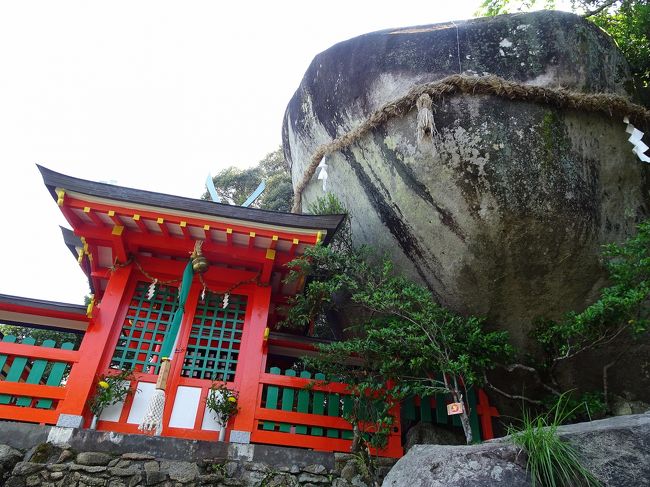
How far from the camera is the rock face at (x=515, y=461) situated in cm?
373

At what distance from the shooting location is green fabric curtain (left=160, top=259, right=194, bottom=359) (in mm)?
6164

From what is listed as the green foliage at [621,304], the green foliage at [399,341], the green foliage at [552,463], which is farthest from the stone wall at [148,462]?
the green foliage at [621,304]

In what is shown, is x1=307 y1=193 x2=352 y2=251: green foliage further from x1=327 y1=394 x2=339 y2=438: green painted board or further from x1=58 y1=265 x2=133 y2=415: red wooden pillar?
x1=58 y1=265 x2=133 y2=415: red wooden pillar

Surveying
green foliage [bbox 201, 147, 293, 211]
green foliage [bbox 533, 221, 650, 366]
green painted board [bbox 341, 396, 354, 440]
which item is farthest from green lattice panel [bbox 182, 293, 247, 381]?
green foliage [bbox 201, 147, 293, 211]

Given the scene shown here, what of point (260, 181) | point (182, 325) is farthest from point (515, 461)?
point (260, 181)

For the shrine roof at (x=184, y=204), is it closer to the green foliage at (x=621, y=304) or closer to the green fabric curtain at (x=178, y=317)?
the green fabric curtain at (x=178, y=317)

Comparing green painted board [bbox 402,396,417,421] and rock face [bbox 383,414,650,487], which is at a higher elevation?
green painted board [bbox 402,396,417,421]

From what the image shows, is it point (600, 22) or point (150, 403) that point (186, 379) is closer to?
point (150, 403)

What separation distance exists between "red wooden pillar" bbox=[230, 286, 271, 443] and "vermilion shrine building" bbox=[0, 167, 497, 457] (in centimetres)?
1

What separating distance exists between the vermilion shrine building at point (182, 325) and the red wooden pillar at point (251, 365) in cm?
1

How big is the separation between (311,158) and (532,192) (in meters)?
4.24

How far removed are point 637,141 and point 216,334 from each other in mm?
7168

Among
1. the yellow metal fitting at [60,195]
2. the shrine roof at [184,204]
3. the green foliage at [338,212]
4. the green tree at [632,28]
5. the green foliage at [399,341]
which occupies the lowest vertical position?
the green foliage at [399,341]

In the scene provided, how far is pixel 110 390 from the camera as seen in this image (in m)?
5.75
